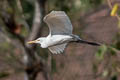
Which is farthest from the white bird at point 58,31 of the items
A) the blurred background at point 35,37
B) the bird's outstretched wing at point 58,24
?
the blurred background at point 35,37

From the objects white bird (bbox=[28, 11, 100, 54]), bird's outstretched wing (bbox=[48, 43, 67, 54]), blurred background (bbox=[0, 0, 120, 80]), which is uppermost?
white bird (bbox=[28, 11, 100, 54])

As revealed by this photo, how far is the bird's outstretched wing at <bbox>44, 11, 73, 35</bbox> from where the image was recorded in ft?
11.7

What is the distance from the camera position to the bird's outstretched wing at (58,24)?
3.56 m

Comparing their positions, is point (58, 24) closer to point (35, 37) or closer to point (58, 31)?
point (58, 31)

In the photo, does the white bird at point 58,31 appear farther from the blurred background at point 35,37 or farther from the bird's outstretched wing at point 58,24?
the blurred background at point 35,37

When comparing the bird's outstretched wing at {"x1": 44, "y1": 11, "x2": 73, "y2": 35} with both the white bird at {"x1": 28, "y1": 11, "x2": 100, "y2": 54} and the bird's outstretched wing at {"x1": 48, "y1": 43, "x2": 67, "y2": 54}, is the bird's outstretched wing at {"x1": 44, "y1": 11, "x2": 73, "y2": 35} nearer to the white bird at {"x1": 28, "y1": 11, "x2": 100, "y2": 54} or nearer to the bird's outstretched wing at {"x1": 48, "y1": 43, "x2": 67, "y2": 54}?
the white bird at {"x1": 28, "y1": 11, "x2": 100, "y2": 54}


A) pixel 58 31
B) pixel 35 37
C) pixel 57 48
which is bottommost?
pixel 35 37

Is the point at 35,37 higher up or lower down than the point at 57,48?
lower down

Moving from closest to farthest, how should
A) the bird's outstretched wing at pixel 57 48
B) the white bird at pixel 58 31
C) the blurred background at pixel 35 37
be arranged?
the white bird at pixel 58 31 → the bird's outstretched wing at pixel 57 48 → the blurred background at pixel 35 37

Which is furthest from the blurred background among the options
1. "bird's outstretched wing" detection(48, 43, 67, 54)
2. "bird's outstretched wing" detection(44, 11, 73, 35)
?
"bird's outstretched wing" detection(44, 11, 73, 35)

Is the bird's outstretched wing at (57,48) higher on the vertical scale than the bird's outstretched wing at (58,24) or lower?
lower

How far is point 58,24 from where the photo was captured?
3.67 meters

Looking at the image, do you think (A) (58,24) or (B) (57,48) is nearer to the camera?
(A) (58,24)

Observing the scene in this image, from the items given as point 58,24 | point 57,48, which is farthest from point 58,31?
point 57,48
